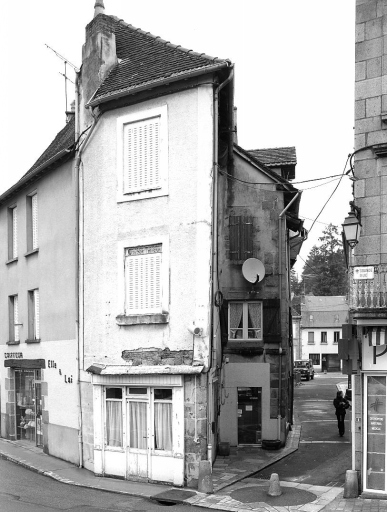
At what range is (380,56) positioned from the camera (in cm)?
1373

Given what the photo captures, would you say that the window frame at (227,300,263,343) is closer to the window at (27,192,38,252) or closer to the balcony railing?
the window at (27,192,38,252)

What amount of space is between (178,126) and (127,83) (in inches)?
80.1

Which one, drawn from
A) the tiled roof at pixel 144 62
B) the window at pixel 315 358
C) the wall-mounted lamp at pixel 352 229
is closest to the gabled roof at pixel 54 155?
the tiled roof at pixel 144 62

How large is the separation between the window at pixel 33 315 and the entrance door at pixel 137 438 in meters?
6.34

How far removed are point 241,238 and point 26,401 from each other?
9.09 metres

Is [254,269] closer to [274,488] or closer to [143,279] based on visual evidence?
→ [143,279]

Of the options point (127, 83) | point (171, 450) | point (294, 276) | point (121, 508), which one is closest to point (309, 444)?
point (171, 450)

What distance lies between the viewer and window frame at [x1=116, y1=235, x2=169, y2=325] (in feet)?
50.7

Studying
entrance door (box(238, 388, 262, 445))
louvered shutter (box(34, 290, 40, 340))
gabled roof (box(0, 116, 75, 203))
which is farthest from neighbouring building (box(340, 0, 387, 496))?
louvered shutter (box(34, 290, 40, 340))

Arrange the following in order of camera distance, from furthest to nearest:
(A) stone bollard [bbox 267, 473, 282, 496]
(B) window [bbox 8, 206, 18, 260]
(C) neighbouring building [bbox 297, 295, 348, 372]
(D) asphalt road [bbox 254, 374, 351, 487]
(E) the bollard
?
(C) neighbouring building [bbox 297, 295, 348, 372]
(B) window [bbox 8, 206, 18, 260]
(D) asphalt road [bbox 254, 374, 351, 487]
(A) stone bollard [bbox 267, 473, 282, 496]
(E) the bollard

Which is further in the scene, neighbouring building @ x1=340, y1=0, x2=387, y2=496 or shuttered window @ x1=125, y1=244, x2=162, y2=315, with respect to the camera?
shuttered window @ x1=125, y1=244, x2=162, y2=315

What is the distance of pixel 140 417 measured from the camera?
15.6 m

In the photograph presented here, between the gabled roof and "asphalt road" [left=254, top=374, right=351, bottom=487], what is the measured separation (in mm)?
10040

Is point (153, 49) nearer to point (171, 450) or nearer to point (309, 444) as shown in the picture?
point (171, 450)
